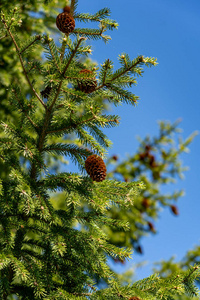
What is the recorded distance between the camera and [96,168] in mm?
2299

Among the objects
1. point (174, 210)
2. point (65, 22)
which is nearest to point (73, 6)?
point (65, 22)

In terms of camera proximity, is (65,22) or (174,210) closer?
(65,22)

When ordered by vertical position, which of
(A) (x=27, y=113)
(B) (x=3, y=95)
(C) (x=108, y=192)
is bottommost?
(C) (x=108, y=192)

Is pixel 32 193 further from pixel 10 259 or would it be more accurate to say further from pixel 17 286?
pixel 17 286

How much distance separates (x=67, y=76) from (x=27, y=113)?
0.58m

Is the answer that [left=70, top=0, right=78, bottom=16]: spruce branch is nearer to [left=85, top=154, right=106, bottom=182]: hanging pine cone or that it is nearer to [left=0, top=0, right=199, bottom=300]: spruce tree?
[left=0, top=0, right=199, bottom=300]: spruce tree

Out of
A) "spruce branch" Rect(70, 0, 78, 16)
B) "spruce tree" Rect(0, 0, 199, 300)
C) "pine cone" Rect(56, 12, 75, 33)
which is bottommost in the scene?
"spruce tree" Rect(0, 0, 199, 300)

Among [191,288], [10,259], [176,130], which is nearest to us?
[10,259]

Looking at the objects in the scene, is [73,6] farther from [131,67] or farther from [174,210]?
[174,210]

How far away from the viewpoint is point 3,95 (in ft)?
14.4

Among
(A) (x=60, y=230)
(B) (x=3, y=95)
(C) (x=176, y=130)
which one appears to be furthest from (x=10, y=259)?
(C) (x=176, y=130)

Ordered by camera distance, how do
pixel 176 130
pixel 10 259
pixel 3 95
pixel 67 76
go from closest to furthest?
pixel 10 259
pixel 67 76
pixel 3 95
pixel 176 130

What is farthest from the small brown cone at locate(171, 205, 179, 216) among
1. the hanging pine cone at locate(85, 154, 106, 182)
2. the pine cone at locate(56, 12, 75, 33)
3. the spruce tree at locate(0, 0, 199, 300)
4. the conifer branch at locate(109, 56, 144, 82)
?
the pine cone at locate(56, 12, 75, 33)

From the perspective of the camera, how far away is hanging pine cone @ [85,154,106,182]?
2.30 meters
